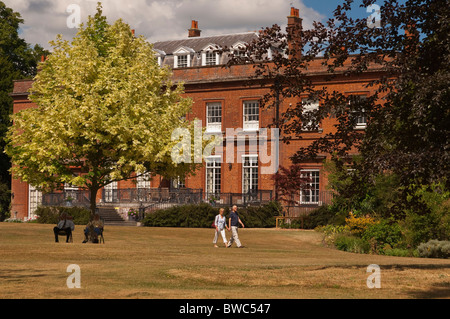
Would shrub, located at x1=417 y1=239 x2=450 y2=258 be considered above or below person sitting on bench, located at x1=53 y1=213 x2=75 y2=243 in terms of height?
below

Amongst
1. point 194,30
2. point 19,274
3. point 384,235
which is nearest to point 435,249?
point 384,235

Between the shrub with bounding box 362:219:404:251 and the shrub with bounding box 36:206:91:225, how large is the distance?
62.7ft

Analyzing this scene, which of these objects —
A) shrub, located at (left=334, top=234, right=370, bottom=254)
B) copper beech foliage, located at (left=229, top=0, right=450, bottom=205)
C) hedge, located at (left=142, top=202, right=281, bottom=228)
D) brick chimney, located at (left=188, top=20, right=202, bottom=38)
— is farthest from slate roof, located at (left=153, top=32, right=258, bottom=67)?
copper beech foliage, located at (left=229, top=0, right=450, bottom=205)

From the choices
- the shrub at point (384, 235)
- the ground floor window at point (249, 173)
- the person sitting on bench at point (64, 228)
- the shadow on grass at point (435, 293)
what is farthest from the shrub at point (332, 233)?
the shadow on grass at point (435, 293)

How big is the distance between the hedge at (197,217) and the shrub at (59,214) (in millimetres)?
4276

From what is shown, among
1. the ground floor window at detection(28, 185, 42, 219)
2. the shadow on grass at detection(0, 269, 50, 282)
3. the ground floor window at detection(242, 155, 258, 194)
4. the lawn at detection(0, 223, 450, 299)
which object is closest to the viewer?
the lawn at detection(0, 223, 450, 299)

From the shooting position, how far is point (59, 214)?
4409 cm

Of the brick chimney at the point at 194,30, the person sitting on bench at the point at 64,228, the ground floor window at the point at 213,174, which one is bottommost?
the person sitting on bench at the point at 64,228

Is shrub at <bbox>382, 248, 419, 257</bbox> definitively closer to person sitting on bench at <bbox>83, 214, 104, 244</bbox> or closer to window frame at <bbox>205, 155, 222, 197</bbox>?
person sitting on bench at <bbox>83, 214, 104, 244</bbox>

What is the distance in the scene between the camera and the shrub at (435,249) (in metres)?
25.8

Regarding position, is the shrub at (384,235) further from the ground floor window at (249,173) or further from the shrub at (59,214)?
the shrub at (59,214)

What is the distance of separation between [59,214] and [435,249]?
81.3ft

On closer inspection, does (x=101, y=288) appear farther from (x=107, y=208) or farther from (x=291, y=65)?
(x=107, y=208)

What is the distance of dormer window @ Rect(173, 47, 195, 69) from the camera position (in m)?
56.1
